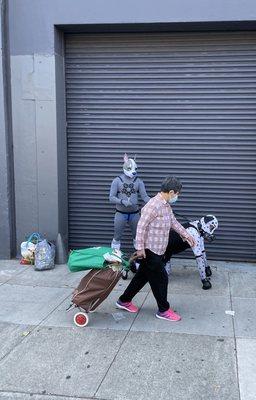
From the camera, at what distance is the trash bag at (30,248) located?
24.2ft

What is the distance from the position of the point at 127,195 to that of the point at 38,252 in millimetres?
1613

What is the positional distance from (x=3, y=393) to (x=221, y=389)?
1.78 m

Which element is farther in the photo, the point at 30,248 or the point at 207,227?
the point at 30,248

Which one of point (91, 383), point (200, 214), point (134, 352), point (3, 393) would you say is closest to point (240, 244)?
point (200, 214)

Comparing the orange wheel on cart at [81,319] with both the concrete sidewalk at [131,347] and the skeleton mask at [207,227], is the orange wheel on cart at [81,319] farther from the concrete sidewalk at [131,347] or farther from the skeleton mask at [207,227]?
the skeleton mask at [207,227]

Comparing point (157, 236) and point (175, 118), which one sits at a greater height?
point (175, 118)

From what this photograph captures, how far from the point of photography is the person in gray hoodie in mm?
6805

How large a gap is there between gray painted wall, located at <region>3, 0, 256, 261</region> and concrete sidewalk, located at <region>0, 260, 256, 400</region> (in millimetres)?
1515

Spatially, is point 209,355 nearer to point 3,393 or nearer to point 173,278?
point 3,393

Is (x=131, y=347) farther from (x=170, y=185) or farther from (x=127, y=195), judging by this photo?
(x=127, y=195)

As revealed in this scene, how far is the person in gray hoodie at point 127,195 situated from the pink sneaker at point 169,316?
6.42ft

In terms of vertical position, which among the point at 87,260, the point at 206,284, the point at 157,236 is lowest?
the point at 206,284

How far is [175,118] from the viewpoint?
733 cm

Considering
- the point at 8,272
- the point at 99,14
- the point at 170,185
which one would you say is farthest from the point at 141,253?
the point at 99,14
